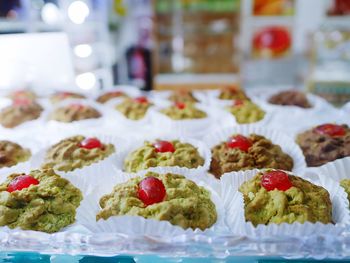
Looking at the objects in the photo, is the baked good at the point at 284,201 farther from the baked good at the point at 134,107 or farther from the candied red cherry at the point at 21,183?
the baked good at the point at 134,107

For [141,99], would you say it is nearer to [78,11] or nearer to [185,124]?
[185,124]

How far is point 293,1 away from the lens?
6.21 metres

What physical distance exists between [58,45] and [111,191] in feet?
6.66

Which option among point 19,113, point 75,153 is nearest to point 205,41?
point 19,113

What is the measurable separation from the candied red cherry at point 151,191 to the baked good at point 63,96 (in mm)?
1845

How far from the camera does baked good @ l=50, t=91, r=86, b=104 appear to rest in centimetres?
324

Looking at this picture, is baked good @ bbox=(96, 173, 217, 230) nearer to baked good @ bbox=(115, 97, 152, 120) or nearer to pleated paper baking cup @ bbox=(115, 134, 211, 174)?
pleated paper baking cup @ bbox=(115, 134, 211, 174)

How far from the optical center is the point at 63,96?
3.30 meters

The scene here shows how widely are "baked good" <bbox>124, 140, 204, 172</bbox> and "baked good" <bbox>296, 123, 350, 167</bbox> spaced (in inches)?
23.9

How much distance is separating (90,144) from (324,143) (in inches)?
50.4

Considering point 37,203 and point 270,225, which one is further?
point 37,203

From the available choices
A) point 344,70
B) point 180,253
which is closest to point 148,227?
point 180,253

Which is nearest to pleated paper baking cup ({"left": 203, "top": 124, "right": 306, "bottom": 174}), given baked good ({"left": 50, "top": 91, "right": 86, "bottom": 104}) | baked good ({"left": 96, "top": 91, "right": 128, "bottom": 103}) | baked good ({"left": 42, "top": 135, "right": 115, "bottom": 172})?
baked good ({"left": 42, "top": 135, "right": 115, "bottom": 172})

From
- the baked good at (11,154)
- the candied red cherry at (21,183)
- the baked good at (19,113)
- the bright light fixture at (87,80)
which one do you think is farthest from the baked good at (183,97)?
the candied red cherry at (21,183)
